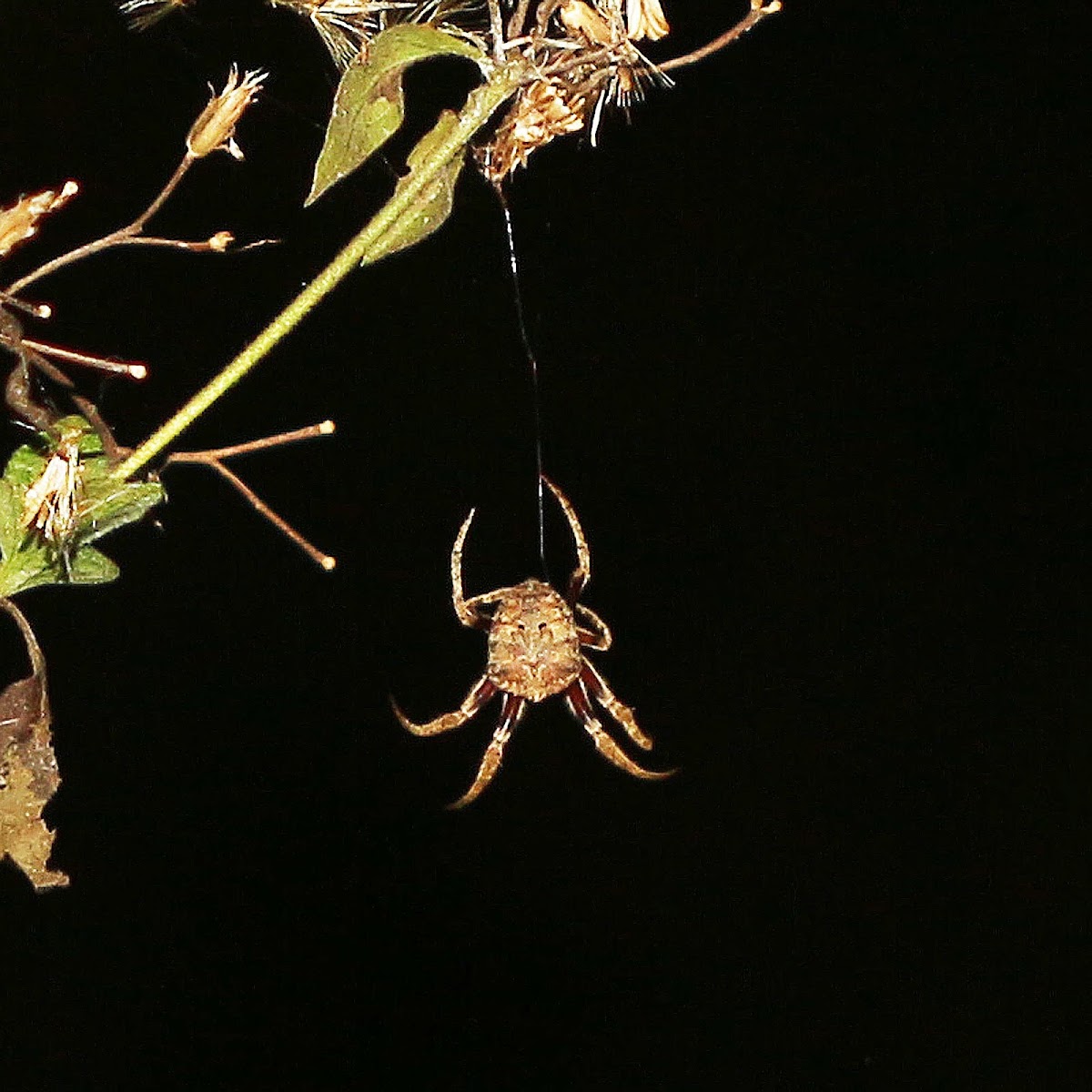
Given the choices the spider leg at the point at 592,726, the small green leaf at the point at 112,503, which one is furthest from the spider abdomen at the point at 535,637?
the small green leaf at the point at 112,503

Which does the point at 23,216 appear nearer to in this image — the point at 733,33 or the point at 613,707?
the point at 733,33

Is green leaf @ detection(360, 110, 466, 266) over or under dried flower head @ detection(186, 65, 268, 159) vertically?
under

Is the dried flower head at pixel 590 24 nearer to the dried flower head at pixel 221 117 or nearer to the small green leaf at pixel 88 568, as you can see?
the dried flower head at pixel 221 117

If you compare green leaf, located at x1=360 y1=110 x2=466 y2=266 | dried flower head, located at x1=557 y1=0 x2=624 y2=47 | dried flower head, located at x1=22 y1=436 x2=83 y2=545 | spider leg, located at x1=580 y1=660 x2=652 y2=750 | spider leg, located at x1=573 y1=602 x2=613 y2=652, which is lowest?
dried flower head, located at x1=22 y1=436 x2=83 y2=545

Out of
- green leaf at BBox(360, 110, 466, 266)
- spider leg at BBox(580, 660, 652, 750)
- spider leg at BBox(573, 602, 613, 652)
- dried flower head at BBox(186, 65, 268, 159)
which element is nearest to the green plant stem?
green leaf at BBox(360, 110, 466, 266)

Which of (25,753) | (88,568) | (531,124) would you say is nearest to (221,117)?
(531,124)

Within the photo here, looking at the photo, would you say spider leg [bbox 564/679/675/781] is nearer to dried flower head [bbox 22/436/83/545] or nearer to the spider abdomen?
the spider abdomen
